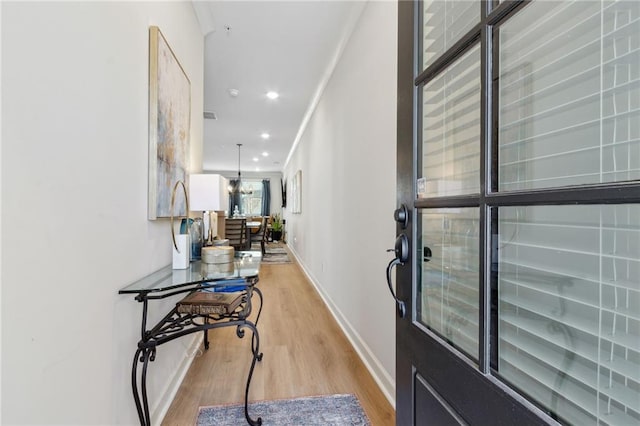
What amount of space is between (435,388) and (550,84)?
746 millimetres

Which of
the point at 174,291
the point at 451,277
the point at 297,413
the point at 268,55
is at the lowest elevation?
the point at 297,413

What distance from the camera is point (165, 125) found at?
1643 mm

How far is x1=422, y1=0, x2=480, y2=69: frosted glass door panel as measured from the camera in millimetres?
742

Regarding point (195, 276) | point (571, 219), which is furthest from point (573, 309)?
point (195, 276)

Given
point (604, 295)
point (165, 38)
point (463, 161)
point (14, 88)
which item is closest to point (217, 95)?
point (165, 38)

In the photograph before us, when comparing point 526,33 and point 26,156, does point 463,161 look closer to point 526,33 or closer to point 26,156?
point 526,33

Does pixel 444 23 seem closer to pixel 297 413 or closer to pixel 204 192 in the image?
pixel 204 192

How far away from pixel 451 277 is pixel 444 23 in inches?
27.0

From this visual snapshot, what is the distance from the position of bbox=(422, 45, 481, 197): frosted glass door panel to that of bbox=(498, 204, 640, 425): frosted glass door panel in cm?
18

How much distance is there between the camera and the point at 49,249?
2.71ft

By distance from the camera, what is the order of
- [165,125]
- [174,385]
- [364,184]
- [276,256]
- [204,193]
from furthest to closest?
[276,256] → [364,184] → [204,193] → [174,385] → [165,125]

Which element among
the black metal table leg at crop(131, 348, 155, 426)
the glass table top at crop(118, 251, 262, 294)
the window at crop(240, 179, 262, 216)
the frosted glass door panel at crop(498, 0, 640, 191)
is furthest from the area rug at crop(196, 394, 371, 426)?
the window at crop(240, 179, 262, 216)

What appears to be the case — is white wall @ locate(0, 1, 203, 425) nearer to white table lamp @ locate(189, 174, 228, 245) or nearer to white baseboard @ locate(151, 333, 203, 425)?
white baseboard @ locate(151, 333, 203, 425)

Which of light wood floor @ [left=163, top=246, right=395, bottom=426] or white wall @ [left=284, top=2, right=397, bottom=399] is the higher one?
white wall @ [left=284, top=2, right=397, bottom=399]
